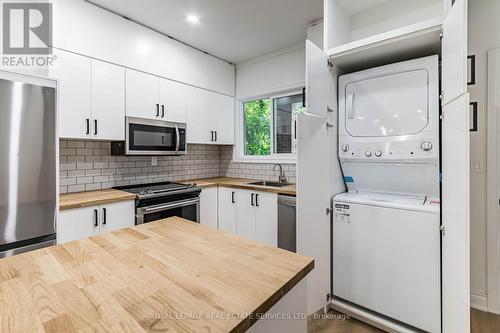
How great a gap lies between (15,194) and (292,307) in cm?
172

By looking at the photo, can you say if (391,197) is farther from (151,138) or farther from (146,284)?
(151,138)

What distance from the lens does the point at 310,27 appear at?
2.62 metres

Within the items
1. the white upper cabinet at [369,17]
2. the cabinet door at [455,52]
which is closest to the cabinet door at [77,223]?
the white upper cabinet at [369,17]

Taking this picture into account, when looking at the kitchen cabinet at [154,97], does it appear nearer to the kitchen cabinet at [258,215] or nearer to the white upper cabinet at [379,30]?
the kitchen cabinet at [258,215]

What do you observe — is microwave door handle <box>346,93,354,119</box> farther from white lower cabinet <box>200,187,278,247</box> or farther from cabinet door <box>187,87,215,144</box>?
cabinet door <box>187,87,215,144</box>

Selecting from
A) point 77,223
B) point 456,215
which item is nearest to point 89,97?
point 77,223

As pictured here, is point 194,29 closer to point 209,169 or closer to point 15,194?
point 209,169

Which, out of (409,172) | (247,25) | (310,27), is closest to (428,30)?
(409,172)

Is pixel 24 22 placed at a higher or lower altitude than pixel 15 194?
higher

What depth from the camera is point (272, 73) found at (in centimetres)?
336

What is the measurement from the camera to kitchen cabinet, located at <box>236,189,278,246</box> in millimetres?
2680

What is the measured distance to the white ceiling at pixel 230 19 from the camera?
7.54ft

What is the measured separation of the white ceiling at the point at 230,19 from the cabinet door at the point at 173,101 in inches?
22.0

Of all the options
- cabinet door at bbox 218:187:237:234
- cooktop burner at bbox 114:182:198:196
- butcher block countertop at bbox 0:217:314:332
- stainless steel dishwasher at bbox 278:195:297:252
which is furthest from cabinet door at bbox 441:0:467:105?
cooktop burner at bbox 114:182:198:196
